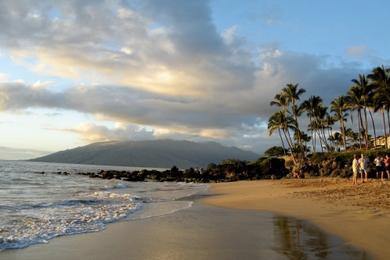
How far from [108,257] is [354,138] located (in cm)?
9781

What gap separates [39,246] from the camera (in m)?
10.3

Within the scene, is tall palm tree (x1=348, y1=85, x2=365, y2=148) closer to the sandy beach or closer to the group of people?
the group of people

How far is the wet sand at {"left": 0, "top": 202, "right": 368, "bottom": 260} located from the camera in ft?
28.7

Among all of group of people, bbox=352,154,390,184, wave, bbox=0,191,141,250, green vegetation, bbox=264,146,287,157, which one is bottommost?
wave, bbox=0,191,141,250

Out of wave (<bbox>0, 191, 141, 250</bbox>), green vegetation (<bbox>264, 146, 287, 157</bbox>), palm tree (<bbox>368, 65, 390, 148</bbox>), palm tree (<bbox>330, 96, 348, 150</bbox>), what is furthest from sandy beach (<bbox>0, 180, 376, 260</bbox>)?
green vegetation (<bbox>264, 146, 287, 157</bbox>)

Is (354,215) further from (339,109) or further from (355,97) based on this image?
(339,109)

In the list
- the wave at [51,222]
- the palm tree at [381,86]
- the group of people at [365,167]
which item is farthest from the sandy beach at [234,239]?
the palm tree at [381,86]

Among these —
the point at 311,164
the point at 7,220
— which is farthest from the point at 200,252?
the point at 311,164

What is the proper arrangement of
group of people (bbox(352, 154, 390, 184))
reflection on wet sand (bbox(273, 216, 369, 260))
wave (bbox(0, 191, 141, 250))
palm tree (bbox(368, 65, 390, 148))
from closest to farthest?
1. reflection on wet sand (bbox(273, 216, 369, 260))
2. wave (bbox(0, 191, 141, 250))
3. group of people (bbox(352, 154, 390, 184))
4. palm tree (bbox(368, 65, 390, 148))

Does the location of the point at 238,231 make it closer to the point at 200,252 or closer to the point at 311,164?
the point at 200,252

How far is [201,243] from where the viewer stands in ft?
32.8

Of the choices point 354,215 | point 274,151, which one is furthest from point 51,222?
point 274,151

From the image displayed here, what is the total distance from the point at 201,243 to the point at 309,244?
2.35m

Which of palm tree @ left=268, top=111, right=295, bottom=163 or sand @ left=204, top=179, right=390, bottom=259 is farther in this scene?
palm tree @ left=268, top=111, right=295, bottom=163
